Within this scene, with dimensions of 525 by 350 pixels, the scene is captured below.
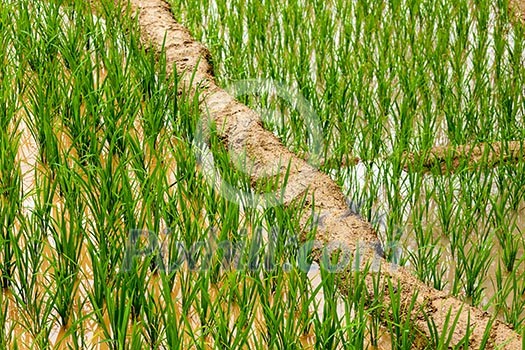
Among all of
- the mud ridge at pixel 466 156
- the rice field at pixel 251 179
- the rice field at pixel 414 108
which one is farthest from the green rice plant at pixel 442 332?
the mud ridge at pixel 466 156

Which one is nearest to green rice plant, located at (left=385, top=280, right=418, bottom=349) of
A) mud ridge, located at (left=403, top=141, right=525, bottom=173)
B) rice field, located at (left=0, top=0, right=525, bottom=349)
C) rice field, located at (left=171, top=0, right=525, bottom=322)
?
rice field, located at (left=0, top=0, right=525, bottom=349)

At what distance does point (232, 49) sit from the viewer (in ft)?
12.5

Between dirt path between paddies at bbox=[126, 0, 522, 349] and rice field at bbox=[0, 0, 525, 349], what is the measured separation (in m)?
0.04

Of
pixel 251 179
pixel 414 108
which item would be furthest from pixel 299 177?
pixel 414 108

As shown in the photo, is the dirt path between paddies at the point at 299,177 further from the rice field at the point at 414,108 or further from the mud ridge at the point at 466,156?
the mud ridge at the point at 466,156

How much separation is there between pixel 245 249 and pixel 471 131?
117 cm

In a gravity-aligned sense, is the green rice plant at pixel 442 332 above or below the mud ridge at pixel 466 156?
below

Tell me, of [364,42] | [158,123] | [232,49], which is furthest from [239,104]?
[364,42]

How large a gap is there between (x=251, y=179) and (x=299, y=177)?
17cm

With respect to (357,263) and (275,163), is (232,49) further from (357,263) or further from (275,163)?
(357,263)

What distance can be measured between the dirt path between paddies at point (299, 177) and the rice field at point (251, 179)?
4 centimetres

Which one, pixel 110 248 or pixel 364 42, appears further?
pixel 364 42

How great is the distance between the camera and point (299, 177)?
9.38 feet

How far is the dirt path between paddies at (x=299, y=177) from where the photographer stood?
88.7 inches
